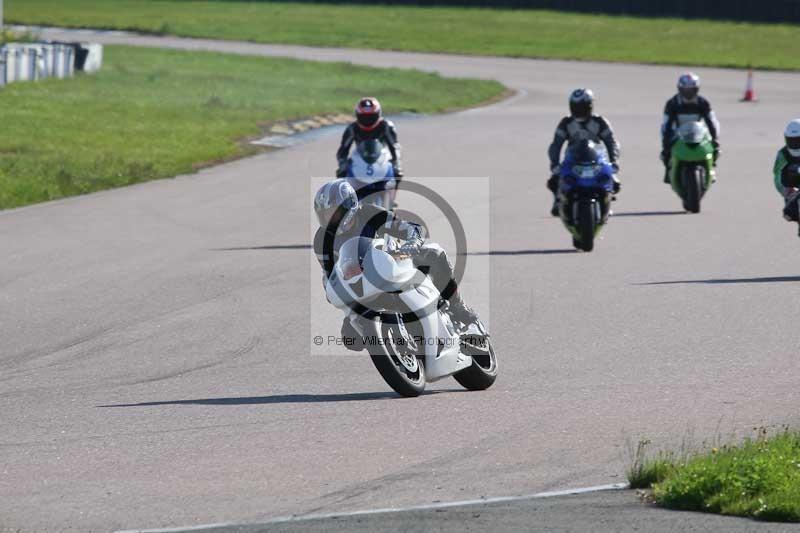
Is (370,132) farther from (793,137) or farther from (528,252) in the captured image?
(793,137)

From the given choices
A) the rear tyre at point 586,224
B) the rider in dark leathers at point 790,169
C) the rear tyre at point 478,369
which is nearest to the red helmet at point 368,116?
the rear tyre at point 586,224

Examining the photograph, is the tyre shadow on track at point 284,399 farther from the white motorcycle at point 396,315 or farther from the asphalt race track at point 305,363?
the white motorcycle at point 396,315

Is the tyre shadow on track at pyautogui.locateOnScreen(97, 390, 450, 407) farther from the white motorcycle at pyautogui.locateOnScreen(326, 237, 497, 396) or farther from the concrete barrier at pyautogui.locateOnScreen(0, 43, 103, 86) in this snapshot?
the concrete barrier at pyautogui.locateOnScreen(0, 43, 103, 86)

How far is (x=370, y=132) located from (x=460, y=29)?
143ft

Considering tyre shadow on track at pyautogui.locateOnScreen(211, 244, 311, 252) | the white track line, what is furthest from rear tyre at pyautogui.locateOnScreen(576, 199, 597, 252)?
the white track line

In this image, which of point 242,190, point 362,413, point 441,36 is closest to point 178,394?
point 362,413

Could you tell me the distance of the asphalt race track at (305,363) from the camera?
7.93m

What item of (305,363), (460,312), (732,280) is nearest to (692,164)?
(732,280)

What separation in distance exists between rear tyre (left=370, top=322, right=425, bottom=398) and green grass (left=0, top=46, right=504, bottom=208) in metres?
11.7

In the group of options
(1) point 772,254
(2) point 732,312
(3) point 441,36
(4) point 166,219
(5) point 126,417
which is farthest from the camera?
(3) point 441,36

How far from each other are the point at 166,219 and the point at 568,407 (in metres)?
10.5

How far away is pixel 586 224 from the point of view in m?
16.9

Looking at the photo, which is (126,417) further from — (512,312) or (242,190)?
(242,190)

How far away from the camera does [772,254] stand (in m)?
16.6
